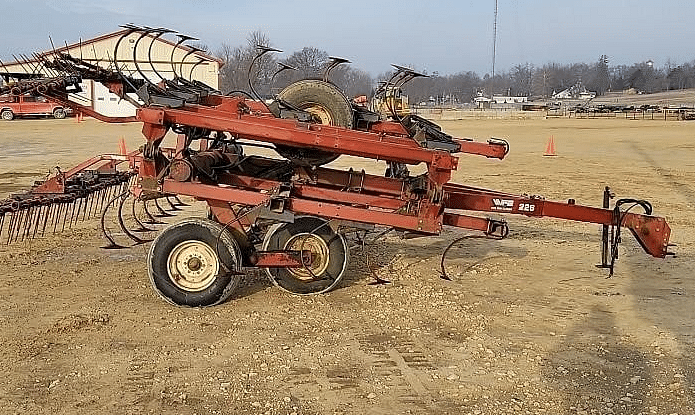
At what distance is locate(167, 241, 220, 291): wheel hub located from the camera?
6.08m

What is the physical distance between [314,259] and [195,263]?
42.1 inches

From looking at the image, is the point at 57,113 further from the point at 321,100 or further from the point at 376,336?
the point at 376,336

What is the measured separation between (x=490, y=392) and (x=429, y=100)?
91.4m

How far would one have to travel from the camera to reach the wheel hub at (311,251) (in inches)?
251

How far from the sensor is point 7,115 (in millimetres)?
40156

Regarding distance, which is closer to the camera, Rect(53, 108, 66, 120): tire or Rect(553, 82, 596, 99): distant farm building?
Rect(53, 108, 66, 120): tire

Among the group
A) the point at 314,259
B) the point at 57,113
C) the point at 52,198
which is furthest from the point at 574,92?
the point at 314,259

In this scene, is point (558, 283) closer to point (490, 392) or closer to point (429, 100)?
point (490, 392)

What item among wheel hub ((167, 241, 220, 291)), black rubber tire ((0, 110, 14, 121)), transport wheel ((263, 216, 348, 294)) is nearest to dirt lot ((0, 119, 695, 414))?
transport wheel ((263, 216, 348, 294))

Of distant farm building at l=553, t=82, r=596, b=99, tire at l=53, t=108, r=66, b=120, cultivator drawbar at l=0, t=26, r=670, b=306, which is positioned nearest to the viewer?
cultivator drawbar at l=0, t=26, r=670, b=306

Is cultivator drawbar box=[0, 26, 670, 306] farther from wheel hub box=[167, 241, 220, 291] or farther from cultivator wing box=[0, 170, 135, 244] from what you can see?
cultivator wing box=[0, 170, 135, 244]

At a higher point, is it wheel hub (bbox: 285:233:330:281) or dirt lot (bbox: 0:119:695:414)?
wheel hub (bbox: 285:233:330:281)

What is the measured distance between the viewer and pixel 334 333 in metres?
5.61

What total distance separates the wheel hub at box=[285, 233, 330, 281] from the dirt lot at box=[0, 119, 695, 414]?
9.5 inches
